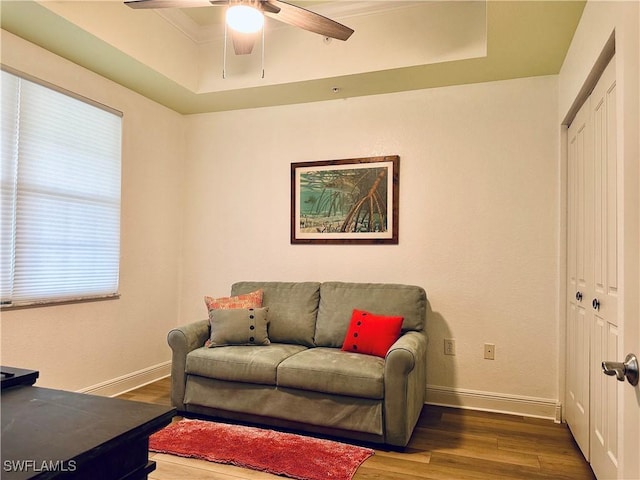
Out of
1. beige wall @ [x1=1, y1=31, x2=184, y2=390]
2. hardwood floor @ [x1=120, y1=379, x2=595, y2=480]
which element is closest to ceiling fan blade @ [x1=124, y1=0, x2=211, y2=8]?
beige wall @ [x1=1, y1=31, x2=184, y2=390]

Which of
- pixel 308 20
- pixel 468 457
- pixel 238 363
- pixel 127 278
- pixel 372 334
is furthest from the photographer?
pixel 127 278

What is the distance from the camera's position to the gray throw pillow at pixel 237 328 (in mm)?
3158

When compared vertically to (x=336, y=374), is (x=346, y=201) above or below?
above

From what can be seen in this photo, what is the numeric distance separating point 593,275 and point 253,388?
83.9 inches

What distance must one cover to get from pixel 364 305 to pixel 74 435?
8.51ft

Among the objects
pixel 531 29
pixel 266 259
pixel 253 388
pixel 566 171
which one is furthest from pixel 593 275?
pixel 266 259

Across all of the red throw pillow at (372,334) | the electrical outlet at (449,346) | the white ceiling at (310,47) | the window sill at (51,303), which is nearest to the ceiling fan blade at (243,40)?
the white ceiling at (310,47)

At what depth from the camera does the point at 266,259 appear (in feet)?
13.1

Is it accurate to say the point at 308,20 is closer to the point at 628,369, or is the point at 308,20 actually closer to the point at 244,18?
the point at 244,18

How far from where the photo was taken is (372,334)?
2986mm

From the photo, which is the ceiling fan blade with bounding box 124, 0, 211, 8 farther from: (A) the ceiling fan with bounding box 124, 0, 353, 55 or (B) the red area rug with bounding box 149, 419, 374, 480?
(B) the red area rug with bounding box 149, 419, 374, 480

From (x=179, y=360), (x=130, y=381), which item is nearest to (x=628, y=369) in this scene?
(x=179, y=360)

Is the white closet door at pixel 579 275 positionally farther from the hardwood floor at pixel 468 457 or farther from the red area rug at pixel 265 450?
the red area rug at pixel 265 450

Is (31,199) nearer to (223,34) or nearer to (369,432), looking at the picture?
(223,34)
